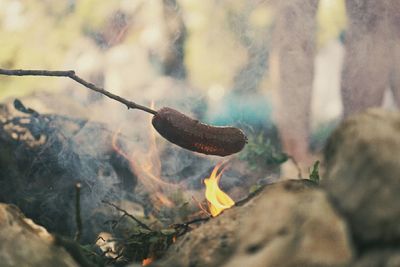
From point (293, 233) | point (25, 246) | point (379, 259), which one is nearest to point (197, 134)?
point (25, 246)

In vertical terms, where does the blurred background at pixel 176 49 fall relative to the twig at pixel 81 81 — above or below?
above

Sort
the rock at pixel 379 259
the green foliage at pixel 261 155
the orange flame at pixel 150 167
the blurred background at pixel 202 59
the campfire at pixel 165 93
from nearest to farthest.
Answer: the rock at pixel 379 259, the campfire at pixel 165 93, the blurred background at pixel 202 59, the orange flame at pixel 150 167, the green foliage at pixel 261 155

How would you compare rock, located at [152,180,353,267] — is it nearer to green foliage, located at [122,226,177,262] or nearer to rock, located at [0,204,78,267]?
rock, located at [0,204,78,267]

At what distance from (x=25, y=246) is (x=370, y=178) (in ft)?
4.52

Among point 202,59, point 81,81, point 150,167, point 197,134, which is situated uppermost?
point 202,59

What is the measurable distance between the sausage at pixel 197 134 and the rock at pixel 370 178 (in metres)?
1.30

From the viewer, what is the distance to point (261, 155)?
20.4 feet

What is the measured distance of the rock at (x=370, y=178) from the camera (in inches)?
60.6

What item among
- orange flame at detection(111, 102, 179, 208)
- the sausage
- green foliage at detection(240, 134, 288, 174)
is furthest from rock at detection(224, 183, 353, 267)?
green foliage at detection(240, 134, 288, 174)

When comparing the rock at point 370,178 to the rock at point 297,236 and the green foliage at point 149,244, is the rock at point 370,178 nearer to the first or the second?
the rock at point 297,236

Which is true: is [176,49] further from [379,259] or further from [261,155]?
[379,259]

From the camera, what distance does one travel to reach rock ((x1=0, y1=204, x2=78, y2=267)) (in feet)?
6.61

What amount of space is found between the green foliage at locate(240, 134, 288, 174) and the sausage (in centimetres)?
306

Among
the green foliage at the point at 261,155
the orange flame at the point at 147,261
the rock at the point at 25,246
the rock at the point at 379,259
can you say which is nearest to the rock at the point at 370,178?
the rock at the point at 379,259
